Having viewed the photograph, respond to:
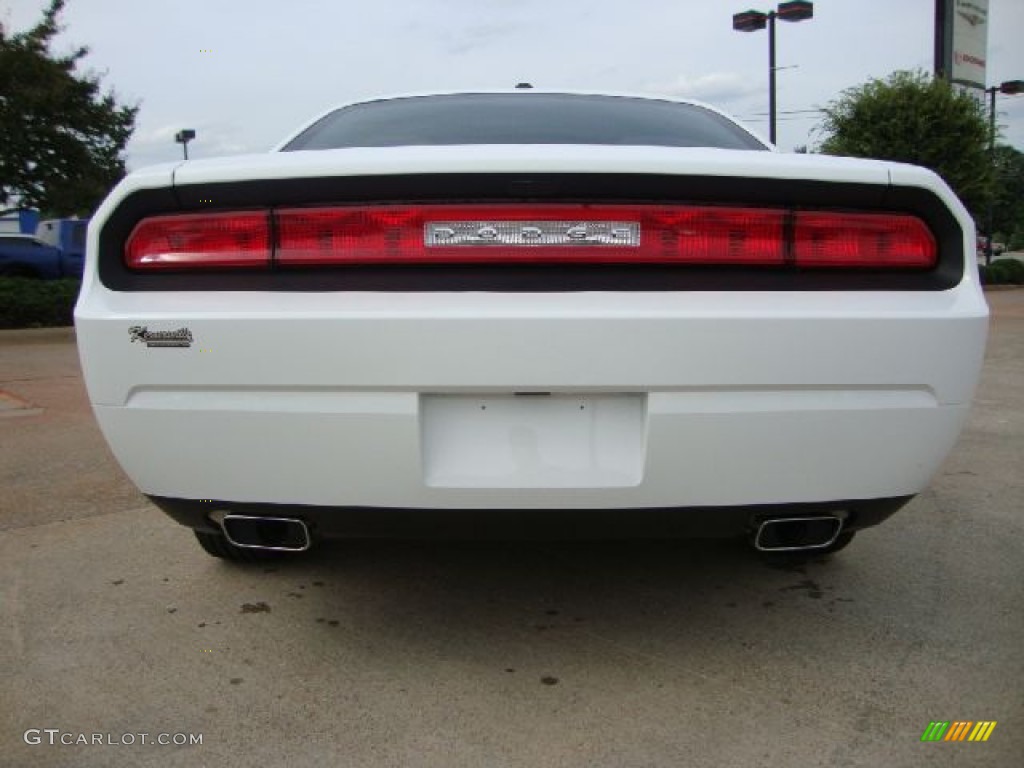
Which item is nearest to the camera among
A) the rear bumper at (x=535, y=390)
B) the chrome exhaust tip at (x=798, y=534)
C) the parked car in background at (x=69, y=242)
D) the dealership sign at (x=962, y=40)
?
the rear bumper at (x=535, y=390)

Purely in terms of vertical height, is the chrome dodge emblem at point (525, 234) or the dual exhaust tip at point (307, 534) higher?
the chrome dodge emblem at point (525, 234)

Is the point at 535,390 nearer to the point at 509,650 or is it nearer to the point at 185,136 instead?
the point at 509,650

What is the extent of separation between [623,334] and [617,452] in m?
0.27

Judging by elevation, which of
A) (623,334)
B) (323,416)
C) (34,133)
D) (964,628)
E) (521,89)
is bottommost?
(964,628)

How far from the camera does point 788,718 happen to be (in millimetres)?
2045

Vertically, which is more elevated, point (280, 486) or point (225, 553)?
point (280, 486)

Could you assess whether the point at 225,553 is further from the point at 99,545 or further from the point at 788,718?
the point at 788,718

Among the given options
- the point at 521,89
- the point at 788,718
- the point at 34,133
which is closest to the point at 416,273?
the point at 788,718

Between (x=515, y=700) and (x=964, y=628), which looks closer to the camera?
(x=515, y=700)

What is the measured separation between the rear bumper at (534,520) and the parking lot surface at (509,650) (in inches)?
16.6

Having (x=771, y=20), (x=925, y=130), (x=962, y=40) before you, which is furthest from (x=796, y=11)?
(x=962, y=40)

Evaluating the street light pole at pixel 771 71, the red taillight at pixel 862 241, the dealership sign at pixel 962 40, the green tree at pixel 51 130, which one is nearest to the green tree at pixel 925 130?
the street light pole at pixel 771 71

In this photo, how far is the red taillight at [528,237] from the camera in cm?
193

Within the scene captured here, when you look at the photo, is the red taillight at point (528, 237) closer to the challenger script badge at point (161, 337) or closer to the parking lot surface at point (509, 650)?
the challenger script badge at point (161, 337)
